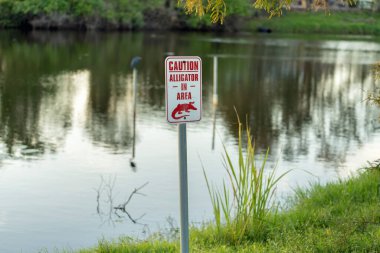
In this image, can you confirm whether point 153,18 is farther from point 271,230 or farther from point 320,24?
point 271,230

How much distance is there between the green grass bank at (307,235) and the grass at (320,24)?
7012cm

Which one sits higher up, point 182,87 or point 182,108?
point 182,87

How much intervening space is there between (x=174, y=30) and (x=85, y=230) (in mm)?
65367

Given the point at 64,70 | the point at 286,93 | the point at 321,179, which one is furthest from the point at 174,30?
the point at 321,179

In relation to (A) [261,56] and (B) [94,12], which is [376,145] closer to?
(A) [261,56]

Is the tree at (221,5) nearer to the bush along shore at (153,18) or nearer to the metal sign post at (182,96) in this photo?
the metal sign post at (182,96)

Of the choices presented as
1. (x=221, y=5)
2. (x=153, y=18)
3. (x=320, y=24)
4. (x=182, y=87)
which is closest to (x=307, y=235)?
(x=221, y=5)

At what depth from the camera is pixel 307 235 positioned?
858 cm

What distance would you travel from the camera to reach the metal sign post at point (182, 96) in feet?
19.8

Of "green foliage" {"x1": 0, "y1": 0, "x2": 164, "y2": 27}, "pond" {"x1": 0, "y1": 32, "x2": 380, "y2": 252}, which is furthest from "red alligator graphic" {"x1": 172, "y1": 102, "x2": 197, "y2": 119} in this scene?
"green foliage" {"x1": 0, "y1": 0, "x2": 164, "y2": 27}

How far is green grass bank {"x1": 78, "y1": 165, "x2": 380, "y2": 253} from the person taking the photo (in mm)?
7910

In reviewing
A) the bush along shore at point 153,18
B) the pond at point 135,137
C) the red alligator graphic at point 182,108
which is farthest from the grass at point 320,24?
the red alligator graphic at point 182,108

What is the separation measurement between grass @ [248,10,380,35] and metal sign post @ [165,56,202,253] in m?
73.9

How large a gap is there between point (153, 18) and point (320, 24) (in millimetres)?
18967
